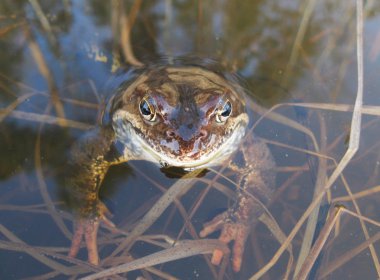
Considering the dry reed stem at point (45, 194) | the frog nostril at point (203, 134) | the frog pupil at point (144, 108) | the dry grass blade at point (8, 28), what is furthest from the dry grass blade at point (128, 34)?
the frog nostril at point (203, 134)

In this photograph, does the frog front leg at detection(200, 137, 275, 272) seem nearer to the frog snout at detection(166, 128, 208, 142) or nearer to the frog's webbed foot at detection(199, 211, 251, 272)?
the frog's webbed foot at detection(199, 211, 251, 272)

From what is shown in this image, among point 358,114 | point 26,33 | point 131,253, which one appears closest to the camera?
point 131,253

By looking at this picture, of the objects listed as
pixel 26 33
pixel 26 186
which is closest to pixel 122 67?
pixel 26 33

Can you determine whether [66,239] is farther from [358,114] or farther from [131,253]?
[358,114]


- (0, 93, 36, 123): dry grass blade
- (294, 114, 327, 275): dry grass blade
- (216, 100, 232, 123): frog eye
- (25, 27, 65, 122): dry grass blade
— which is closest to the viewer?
(294, 114, 327, 275): dry grass blade

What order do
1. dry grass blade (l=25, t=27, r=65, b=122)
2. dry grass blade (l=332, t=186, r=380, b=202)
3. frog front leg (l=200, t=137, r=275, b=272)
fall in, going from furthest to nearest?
dry grass blade (l=25, t=27, r=65, b=122), dry grass blade (l=332, t=186, r=380, b=202), frog front leg (l=200, t=137, r=275, b=272)

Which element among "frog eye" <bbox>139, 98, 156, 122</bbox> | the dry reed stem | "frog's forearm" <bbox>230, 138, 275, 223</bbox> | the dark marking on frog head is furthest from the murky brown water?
"frog eye" <bbox>139, 98, 156, 122</bbox>

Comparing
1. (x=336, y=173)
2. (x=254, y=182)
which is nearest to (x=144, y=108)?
(x=254, y=182)

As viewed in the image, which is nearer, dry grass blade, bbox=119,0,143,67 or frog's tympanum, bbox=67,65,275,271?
frog's tympanum, bbox=67,65,275,271
